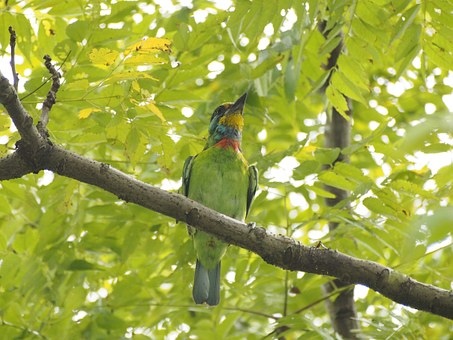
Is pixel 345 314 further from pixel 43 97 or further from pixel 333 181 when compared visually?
pixel 43 97

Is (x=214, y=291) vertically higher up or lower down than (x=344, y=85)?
lower down

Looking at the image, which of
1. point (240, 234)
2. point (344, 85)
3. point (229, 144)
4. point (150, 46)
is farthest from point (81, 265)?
point (344, 85)

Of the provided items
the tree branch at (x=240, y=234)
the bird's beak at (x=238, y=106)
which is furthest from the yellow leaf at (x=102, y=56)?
the bird's beak at (x=238, y=106)

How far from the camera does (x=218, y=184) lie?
4734 mm

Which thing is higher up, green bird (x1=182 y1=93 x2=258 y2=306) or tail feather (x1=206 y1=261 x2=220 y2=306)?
green bird (x1=182 y1=93 x2=258 y2=306)

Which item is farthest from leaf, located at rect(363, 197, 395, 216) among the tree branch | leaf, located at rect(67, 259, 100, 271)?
leaf, located at rect(67, 259, 100, 271)

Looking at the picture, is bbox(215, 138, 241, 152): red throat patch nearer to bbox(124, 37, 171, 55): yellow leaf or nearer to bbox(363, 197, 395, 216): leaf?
bbox(363, 197, 395, 216): leaf

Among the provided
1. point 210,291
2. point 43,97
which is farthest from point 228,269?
point 43,97

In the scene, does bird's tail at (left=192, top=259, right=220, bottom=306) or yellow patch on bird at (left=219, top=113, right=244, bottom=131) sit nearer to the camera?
bird's tail at (left=192, top=259, right=220, bottom=306)

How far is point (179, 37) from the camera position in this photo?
13.4ft

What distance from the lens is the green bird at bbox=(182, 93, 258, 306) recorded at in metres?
4.45

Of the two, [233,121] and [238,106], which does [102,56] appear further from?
[233,121]

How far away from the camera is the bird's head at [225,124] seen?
194 inches

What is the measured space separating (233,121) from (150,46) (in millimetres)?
1930
